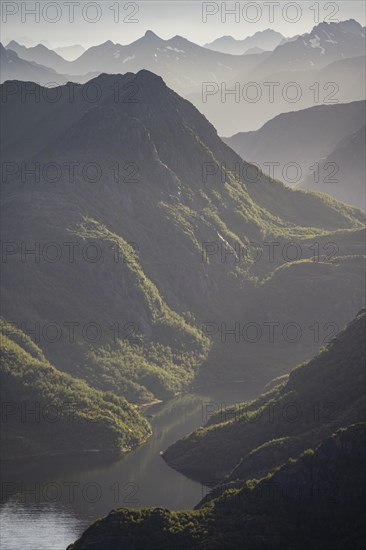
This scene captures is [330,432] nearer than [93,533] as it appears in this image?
No

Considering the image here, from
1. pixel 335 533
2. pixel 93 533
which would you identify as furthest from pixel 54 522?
pixel 335 533

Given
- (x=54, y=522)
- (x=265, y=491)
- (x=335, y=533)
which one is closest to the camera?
(x=335, y=533)

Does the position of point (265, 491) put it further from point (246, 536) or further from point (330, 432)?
point (330, 432)

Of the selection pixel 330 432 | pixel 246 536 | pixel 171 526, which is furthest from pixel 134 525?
pixel 330 432

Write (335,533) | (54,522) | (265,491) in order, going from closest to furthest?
(335,533), (265,491), (54,522)

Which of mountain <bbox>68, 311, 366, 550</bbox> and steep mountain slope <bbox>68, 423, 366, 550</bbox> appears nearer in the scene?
steep mountain slope <bbox>68, 423, 366, 550</bbox>

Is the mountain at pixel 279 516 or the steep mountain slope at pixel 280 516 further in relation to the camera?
the mountain at pixel 279 516

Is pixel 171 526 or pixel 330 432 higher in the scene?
pixel 330 432
